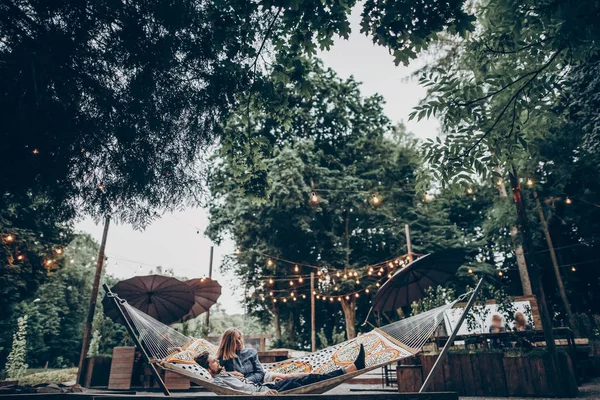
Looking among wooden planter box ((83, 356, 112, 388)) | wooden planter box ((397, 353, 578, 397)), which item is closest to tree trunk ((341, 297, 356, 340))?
wooden planter box ((397, 353, 578, 397))

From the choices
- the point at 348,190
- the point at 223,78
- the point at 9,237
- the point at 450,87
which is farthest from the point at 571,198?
the point at 9,237

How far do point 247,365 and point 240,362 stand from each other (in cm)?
8

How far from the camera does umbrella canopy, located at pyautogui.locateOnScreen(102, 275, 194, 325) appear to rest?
538cm

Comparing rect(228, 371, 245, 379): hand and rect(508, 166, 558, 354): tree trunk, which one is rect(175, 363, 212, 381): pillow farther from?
rect(508, 166, 558, 354): tree trunk

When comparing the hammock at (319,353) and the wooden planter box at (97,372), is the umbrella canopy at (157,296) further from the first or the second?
the hammock at (319,353)

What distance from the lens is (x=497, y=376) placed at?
4.31m

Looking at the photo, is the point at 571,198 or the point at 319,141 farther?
the point at 319,141

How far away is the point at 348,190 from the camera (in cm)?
1153

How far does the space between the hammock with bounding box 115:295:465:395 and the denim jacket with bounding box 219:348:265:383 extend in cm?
25

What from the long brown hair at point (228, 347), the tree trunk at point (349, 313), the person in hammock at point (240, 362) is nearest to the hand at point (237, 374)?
the person in hammock at point (240, 362)

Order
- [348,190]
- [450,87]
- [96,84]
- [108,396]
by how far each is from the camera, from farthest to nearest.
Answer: [348,190], [450,87], [96,84], [108,396]

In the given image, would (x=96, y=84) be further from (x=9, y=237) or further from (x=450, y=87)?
(x=9, y=237)

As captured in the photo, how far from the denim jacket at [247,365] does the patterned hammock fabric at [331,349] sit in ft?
0.83

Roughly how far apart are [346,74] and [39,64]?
1288cm
